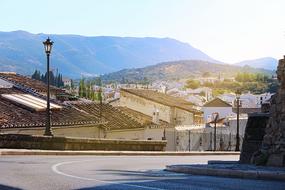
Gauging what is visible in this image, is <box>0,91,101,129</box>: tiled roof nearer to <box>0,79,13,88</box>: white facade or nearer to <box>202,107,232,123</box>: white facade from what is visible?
<box>0,79,13,88</box>: white facade

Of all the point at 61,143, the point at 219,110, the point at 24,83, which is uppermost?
the point at 24,83

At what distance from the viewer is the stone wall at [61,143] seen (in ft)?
81.3

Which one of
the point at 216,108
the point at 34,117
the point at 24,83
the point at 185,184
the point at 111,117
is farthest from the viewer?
the point at 216,108

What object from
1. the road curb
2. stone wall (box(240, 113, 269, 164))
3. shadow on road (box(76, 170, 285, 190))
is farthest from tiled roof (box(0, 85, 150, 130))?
shadow on road (box(76, 170, 285, 190))

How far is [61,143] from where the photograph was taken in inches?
1019

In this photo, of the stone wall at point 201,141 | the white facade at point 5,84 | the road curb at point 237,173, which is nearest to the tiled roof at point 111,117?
the white facade at point 5,84

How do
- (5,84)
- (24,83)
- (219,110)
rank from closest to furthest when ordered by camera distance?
(5,84) < (24,83) < (219,110)

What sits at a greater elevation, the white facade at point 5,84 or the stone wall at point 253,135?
the white facade at point 5,84

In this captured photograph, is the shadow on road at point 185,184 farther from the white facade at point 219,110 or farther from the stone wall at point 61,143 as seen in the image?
the white facade at point 219,110

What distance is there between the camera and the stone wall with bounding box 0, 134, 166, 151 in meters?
24.8

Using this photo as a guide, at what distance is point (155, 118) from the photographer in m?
63.2

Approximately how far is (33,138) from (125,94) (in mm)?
43037

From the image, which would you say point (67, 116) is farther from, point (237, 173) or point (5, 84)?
point (237, 173)

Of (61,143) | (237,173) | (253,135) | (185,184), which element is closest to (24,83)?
(61,143)
